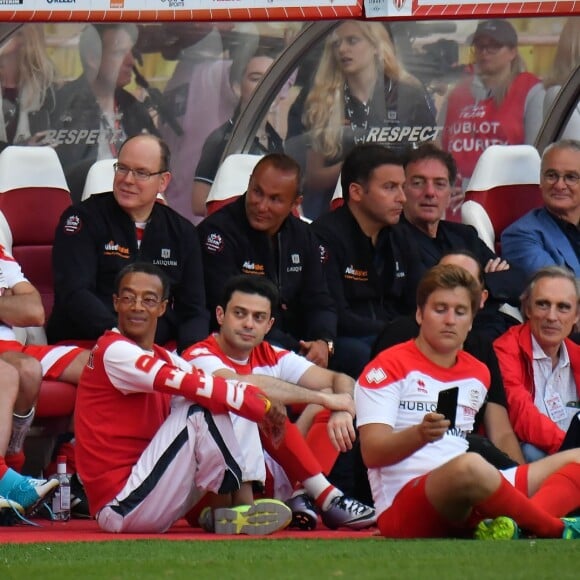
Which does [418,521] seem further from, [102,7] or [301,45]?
[301,45]

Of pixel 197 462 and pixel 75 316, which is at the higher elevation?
pixel 75 316

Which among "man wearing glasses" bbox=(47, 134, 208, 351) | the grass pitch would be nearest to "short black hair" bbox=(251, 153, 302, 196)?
"man wearing glasses" bbox=(47, 134, 208, 351)

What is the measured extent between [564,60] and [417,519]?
4.56 meters

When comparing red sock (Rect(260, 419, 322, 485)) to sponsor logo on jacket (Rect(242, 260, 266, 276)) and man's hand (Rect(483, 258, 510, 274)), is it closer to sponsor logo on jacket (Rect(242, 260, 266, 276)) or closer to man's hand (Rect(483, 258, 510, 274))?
sponsor logo on jacket (Rect(242, 260, 266, 276))

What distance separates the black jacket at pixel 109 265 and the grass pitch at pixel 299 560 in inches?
78.6

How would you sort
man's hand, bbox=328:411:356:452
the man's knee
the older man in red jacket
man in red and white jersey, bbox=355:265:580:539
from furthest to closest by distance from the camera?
1. the older man in red jacket
2. man's hand, bbox=328:411:356:452
3. man in red and white jersey, bbox=355:265:580:539
4. the man's knee

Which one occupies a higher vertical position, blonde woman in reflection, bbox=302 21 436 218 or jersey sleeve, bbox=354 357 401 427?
blonde woman in reflection, bbox=302 21 436 218

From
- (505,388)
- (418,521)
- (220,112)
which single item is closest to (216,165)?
(220,112)

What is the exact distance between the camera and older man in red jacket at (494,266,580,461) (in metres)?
8.13

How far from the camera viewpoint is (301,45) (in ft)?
33.2

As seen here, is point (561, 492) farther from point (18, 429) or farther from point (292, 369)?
point (18, 429)

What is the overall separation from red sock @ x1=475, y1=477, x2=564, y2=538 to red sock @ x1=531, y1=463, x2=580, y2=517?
139mm

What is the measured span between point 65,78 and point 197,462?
368 centimetres

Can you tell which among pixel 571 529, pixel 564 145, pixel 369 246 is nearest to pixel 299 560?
pixel 571 529
